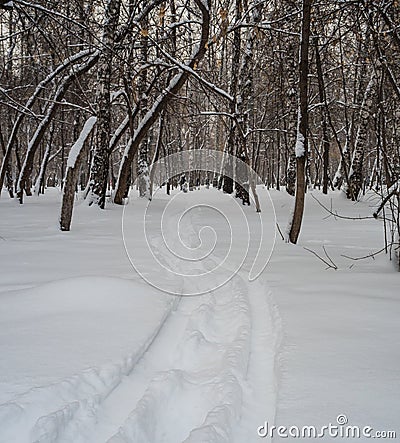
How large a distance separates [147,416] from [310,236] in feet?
22.9

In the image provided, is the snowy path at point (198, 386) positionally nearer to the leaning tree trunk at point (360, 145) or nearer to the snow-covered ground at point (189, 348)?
the snow-covered ground at point (189, 348)

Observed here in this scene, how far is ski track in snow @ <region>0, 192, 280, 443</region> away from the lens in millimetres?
2447

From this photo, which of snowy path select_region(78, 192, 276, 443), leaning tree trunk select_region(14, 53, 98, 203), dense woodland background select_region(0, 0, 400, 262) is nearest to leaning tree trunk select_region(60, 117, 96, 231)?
dense woodland background select_region(0, 0, 400, 262)

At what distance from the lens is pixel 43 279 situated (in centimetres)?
516

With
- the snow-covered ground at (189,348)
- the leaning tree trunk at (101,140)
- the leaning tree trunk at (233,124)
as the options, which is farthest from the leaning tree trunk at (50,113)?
the snow-covered ground at (189,348)

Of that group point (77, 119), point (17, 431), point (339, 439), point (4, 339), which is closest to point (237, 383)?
point (339, 439)

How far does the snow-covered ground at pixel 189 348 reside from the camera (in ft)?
8.26

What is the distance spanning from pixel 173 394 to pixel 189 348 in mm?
759

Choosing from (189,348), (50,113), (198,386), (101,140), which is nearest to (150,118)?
(101,140)

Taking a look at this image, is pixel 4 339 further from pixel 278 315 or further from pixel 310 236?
pixel 310 236

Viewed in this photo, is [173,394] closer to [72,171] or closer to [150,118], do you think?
[72,171]

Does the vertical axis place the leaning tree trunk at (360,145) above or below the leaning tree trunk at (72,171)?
above

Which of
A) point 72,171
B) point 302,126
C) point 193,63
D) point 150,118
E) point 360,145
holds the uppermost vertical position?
point 193,63

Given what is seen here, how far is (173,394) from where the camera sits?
9.60 feet
